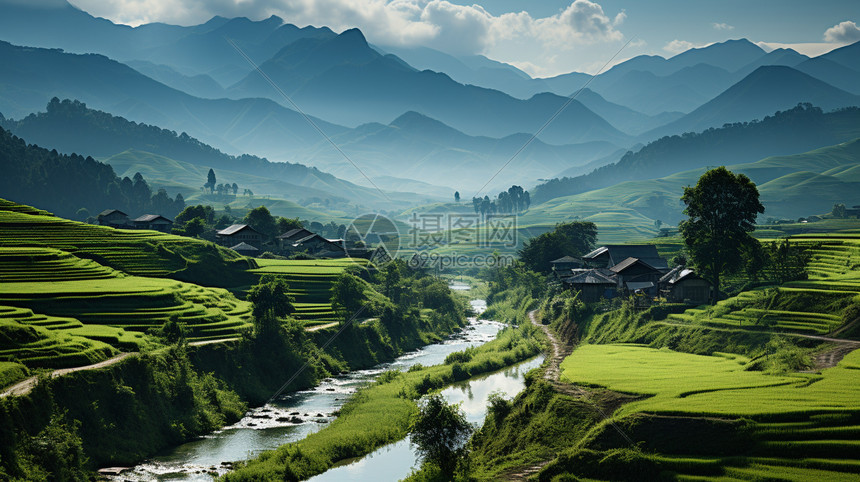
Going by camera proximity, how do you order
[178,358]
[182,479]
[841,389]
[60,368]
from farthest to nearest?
[178,358] < [60,368] < [182,479] < [841,389]

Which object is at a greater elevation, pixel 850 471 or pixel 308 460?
pixel 850 471

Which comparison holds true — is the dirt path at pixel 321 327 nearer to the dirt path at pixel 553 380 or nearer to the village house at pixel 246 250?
the dirt path at pixel 553 380

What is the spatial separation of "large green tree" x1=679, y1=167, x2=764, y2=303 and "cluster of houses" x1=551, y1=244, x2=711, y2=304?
265 cm

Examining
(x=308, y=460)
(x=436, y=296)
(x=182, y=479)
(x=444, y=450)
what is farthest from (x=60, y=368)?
Result: (x=436, y=296)

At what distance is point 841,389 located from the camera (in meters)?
33.1

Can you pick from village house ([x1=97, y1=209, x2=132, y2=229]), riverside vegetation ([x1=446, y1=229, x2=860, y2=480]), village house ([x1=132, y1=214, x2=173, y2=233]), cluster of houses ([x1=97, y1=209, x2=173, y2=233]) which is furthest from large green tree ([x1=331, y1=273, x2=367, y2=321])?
village house ([x1=97, y1=209, x2=132, y2=229])

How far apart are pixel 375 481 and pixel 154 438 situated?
17308mm

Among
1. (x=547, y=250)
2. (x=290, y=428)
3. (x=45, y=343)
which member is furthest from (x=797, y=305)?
(x=547, y=250)

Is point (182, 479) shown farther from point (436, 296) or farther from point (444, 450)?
point (436, 296)

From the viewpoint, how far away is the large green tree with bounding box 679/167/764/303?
6500 cm

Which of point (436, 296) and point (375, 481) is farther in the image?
point (436, 296)

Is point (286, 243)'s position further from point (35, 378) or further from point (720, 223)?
point (35, 378)

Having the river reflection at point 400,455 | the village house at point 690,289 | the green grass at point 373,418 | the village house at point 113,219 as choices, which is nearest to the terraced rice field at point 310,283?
the green grass at point 373,418

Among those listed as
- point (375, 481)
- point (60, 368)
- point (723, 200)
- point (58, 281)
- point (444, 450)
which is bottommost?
point (375, 481)
